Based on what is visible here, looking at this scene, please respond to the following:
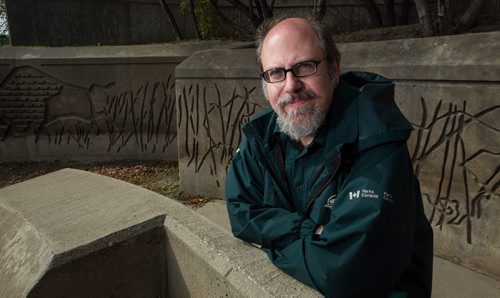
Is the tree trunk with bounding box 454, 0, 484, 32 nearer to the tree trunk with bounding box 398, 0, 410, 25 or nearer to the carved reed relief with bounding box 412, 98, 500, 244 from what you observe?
the carved reed relief with bounding box 412, 98, 500, 244

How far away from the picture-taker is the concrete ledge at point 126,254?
162 cm

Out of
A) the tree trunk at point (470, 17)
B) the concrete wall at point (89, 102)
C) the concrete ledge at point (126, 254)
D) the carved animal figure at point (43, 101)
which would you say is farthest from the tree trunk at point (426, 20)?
the carved animal figure at point (43, 101)

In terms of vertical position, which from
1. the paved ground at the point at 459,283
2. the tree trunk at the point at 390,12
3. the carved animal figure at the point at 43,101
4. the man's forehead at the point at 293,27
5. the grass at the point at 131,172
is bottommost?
the paved ground at the point at 459,283

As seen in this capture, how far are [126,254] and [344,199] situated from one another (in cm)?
111

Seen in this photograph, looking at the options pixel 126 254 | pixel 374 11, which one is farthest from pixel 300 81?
pixel 374 11

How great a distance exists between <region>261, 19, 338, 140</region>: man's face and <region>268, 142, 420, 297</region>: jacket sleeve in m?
0.28

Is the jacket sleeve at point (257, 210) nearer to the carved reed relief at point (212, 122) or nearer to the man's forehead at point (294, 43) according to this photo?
the man's forehead at point (294, 43)

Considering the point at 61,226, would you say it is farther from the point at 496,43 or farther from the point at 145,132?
the point at 145,132

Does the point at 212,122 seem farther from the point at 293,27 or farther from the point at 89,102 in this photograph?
the point at 293,27

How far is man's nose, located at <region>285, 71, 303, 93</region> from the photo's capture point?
1582 mm

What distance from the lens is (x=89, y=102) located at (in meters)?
7.32

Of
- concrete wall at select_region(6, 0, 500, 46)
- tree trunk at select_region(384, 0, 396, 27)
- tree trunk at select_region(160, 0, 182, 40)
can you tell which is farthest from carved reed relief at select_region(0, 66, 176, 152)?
tree trunk at select_region(384, 0, 396, 27)

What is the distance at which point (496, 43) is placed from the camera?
10.0ft

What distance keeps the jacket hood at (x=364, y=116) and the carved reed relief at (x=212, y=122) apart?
9.98 feet
